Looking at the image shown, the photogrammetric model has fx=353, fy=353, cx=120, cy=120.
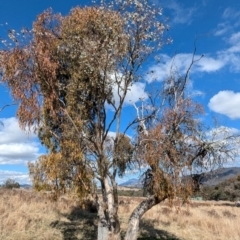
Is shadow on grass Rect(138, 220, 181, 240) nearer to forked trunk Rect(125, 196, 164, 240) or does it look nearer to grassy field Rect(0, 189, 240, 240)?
grassy field Rect(0, 189, 240, 240)

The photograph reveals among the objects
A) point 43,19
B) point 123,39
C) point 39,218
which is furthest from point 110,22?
point 39,218

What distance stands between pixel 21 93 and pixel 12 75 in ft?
2.37

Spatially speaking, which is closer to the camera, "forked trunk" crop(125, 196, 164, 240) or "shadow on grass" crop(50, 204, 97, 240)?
"forked trunk" crop(125, 196, 164, 240)

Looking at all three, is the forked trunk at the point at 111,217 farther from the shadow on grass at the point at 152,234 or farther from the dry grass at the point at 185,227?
the shadow on grass at the point at 152,234

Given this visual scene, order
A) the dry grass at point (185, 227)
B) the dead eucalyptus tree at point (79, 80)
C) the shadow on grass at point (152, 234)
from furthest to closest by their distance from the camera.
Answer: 1. the dry grass at point (185, 227)
2. the shadow on grass at point (152, 234)
3. the dead eucalyptus tree at point (79, 80)

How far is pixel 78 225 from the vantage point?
19266 mm

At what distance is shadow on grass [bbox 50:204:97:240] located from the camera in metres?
16.6

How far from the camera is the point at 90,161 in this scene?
12984 millimetres

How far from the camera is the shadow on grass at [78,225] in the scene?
54.4 ft

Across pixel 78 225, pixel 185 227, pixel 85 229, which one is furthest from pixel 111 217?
pixel 185 227

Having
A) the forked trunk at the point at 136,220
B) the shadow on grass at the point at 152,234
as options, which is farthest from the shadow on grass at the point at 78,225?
the forked trunk at the point at 136,220

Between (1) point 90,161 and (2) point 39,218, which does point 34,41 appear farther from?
(2) point 39,218

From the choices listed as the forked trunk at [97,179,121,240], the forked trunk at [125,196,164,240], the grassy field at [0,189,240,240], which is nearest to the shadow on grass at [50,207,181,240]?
the grassy field at [0,189,240,240]

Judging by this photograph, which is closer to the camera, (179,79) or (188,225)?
(179,79)
